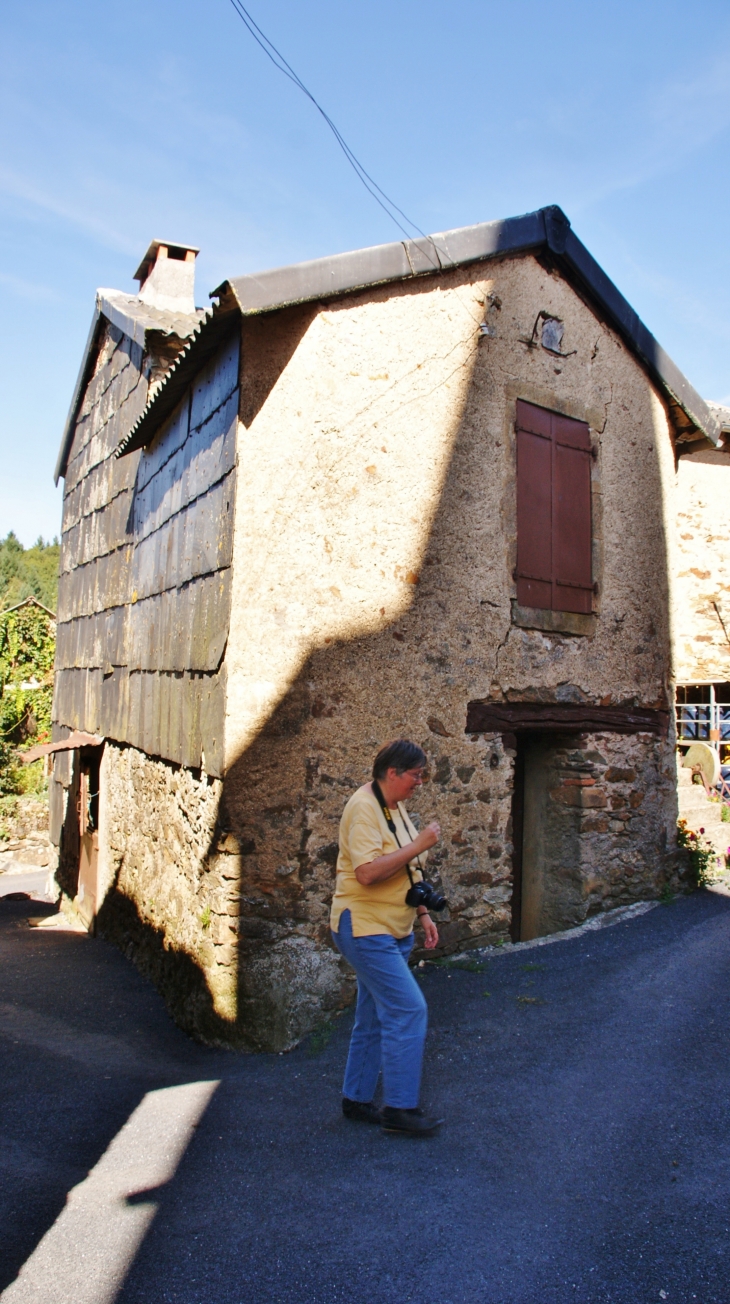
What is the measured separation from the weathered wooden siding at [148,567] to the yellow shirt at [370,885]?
1.47 metres

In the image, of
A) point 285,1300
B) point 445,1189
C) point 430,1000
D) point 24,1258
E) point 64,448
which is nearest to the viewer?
point 285,1300

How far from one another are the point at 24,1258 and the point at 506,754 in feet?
12.7

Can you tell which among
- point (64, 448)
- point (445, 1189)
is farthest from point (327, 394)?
point (64, 448)

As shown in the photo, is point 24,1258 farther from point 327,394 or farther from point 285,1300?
point 327,394

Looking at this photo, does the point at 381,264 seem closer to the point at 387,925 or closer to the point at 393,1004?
the point at 387,925

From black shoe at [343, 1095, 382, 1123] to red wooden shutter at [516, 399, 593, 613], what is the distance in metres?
3.40

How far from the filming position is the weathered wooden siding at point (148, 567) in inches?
207

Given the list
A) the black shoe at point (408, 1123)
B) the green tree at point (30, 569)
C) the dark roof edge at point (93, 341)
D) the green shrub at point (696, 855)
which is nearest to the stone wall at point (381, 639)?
the green shrub at point (696, 855)

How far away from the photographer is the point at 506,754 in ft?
19.3

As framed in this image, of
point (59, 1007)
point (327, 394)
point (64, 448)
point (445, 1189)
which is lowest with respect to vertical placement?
point (59, 1007)

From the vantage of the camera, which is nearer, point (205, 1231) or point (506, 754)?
point (205, 1231)

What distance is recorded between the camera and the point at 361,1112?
12.4 feet

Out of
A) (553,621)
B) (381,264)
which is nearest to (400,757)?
(553,621)

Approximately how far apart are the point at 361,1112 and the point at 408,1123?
0.96 feet
